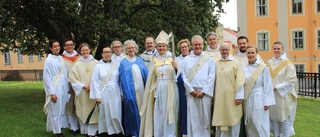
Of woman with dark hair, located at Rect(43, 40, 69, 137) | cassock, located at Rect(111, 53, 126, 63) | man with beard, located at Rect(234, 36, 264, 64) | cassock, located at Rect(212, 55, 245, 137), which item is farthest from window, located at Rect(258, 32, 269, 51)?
woman with dark hair, located at Rect(43, 40, 69, 137)

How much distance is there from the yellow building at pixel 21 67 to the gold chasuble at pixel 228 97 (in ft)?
99.0

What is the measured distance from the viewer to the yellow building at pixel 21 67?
37062mm

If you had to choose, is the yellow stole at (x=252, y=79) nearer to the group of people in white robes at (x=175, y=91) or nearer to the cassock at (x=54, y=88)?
the group of people in white robes at (x=175, y=91)

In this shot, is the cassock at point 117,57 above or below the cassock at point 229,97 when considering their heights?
above

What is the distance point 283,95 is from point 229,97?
1391 millimetres

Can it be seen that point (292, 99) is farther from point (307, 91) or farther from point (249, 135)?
point (307, 91)

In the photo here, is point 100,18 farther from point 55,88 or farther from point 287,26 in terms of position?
point 287,26

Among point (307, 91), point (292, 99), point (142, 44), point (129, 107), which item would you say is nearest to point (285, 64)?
point (292, 99)

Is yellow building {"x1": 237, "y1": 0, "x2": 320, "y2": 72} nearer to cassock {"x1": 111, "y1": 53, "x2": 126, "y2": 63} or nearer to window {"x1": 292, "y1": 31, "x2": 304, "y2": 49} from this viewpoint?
window {"x1": 292, "y1": 31, "x2": 304, "y2": 49}

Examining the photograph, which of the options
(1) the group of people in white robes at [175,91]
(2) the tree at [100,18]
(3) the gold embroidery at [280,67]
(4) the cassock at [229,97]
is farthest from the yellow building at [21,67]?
(4) the cassock at [229,97]

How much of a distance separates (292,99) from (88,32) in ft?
22.7

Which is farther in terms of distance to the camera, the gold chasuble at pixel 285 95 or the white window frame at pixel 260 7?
the white window frame at pixel 260 7

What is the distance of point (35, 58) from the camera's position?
40812 millimetres

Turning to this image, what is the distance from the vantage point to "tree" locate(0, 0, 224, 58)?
11953mm
